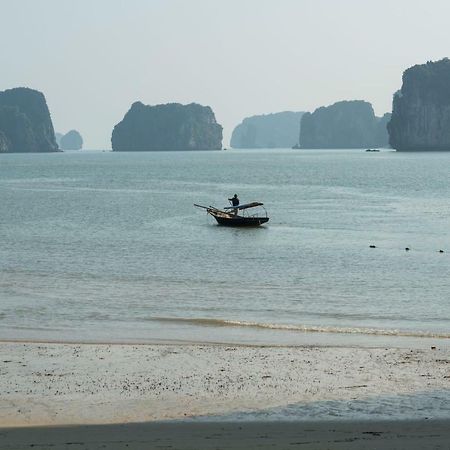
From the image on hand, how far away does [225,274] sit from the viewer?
4259 cm

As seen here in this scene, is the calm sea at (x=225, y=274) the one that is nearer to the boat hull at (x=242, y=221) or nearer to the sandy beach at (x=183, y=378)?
the boat hull at (x=242, y=221)

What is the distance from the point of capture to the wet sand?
14891 millimetres

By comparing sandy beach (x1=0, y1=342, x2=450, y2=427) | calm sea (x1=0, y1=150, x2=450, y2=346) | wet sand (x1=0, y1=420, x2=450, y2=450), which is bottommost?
calm sea (x1=0, y1=150, x2=450, y2=346)

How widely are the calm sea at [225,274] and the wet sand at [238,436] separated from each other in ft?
32.9

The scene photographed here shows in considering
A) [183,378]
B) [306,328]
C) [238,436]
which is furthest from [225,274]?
[238,436]

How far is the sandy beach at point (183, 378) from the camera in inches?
688

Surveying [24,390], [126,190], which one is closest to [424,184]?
[126,190]

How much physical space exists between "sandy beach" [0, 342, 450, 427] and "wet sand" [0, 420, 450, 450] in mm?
667

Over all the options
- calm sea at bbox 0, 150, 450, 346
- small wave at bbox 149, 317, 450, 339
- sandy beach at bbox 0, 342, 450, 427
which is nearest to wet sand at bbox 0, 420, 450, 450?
sandy beach at bbox 0, 342, 450, 427

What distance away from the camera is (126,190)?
121 meters

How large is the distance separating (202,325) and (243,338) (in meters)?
2.66

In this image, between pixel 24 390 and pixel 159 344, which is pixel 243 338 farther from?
pixel 24 390

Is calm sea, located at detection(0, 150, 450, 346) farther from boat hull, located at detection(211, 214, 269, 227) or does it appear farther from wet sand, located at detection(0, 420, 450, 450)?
wet sand, located at detection(0, 420, 450, 450)

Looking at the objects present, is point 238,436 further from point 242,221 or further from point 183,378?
point 242,221
